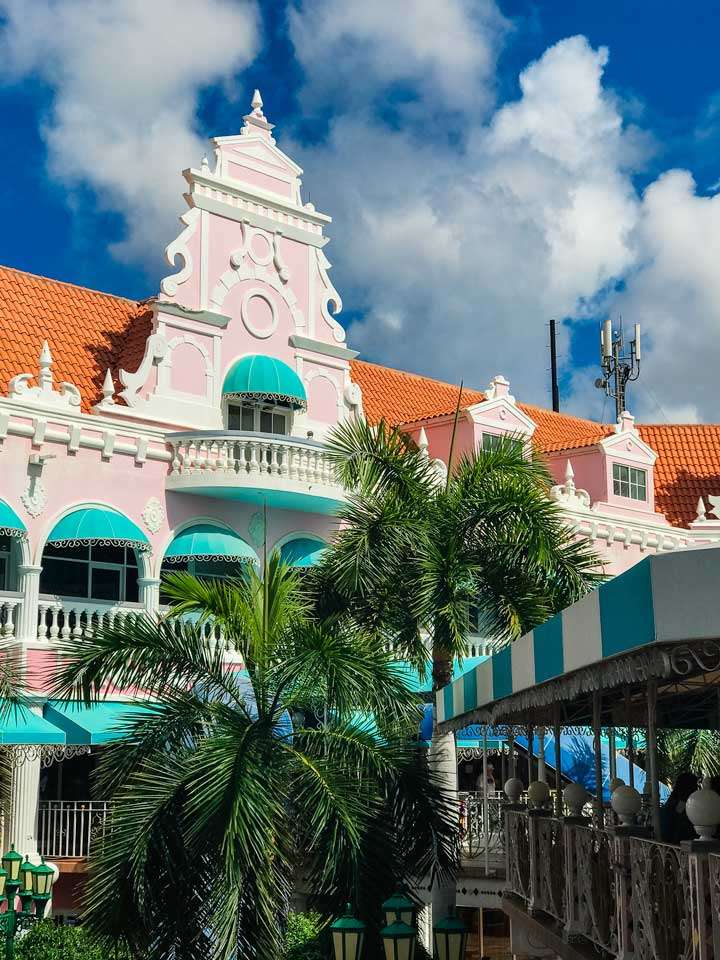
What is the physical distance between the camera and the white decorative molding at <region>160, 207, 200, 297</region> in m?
25.7

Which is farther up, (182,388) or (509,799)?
(182,388)

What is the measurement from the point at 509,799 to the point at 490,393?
17539 mm

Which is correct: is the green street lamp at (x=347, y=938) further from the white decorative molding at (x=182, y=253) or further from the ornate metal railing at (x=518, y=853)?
the white decorative molding at (x=182, y=253)

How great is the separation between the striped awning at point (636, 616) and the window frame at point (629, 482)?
84.9ft

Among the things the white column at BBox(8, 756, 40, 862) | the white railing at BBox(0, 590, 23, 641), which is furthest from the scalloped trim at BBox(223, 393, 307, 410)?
the white column at BBox(8, 756, 40, 862)

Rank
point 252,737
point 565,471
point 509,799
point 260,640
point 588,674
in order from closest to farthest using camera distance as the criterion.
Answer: point 588,674, point 252,737, point 260,640, point 509,799, point 565,471

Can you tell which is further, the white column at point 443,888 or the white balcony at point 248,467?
the white balcony at point 248,467

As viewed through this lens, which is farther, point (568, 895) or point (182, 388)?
point (182, 388)

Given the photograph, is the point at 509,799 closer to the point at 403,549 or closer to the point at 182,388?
the point at 403,549

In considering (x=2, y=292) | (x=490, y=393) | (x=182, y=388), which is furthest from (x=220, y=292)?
(x=490, y=393)

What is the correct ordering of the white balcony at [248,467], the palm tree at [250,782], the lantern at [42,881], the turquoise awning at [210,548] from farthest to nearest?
the white balcony at [248,467], the turquoise awning at [210,548], the lantern at [42,881], the palm tree at [250,782]

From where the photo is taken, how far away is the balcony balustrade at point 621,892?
268 inches

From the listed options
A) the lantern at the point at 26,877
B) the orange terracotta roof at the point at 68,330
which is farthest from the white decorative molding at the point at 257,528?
the lantern at the point at 26,877

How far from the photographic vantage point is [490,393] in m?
32.0
